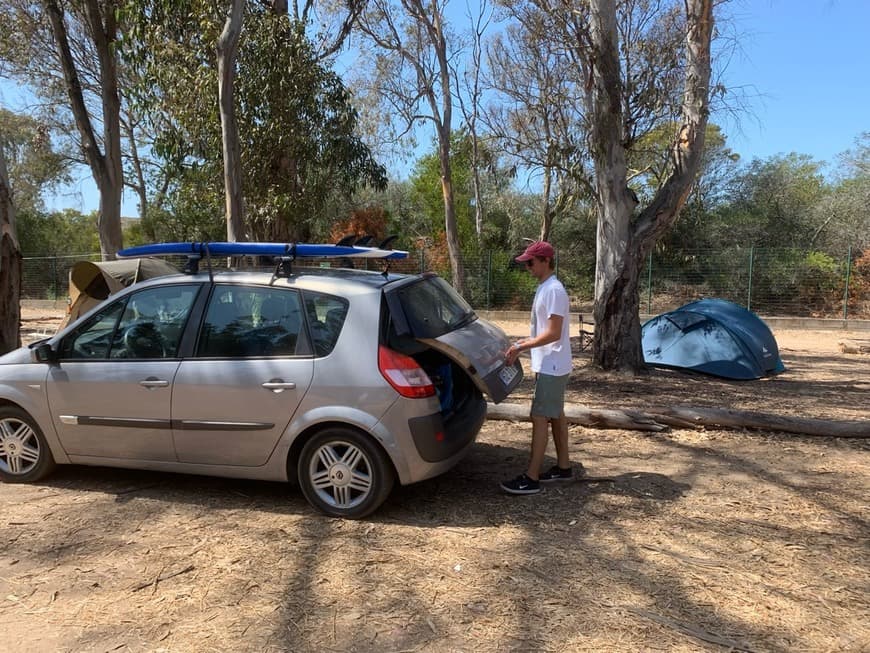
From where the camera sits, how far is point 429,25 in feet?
62.5

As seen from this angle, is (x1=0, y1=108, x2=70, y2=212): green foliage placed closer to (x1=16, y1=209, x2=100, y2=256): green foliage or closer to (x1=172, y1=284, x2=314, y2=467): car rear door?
(x1=16, y1=209, x2=100, y2=256): green foliage

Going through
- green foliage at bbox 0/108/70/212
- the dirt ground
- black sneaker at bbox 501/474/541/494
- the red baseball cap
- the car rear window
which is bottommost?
the dirt ground

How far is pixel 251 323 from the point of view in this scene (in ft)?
13.9

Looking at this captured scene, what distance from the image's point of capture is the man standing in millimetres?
4242

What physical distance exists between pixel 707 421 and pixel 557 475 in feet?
6.76

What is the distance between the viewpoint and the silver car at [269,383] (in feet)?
12.7

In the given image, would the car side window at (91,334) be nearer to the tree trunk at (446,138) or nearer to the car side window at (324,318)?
the car side window at (324,318)

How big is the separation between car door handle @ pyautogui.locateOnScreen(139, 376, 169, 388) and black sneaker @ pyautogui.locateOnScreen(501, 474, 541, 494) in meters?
2.37

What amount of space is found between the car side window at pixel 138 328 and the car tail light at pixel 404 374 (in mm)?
1480

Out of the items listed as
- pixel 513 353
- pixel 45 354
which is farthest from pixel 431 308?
pixel 45 354

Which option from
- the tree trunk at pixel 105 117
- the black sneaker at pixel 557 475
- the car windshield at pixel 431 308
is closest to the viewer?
the car windshield at pixel 431 308

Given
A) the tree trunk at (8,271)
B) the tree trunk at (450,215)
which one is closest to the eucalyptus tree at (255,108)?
the tree trunk at (8,271)

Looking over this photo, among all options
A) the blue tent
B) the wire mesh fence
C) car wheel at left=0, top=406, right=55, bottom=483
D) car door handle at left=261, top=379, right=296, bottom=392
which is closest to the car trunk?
car door handle at left=261, top=379, right=296, bottom=392

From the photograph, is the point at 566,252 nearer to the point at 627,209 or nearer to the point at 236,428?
the point at 627,209
